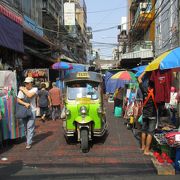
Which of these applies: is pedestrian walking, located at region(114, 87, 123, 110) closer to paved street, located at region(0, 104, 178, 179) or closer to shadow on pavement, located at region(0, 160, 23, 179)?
paved street, located at region(0, 104, 178, 179)

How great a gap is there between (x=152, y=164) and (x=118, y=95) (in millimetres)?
10942

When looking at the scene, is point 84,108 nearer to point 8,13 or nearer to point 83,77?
point 83,77

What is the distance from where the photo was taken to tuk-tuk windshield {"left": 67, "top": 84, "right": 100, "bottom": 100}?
1138cm

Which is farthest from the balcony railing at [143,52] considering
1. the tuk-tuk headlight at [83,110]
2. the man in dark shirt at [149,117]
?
the man in dark shirt at [149,117]

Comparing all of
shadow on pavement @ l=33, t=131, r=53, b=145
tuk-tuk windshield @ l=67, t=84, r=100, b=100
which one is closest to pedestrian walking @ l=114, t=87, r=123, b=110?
shadow on pavement @ l=33, t=131, r=53, b=145

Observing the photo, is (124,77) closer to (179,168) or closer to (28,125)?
(28,125)

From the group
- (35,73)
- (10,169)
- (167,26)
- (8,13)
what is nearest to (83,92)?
(10,169)

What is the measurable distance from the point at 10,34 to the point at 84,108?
4.99 metres

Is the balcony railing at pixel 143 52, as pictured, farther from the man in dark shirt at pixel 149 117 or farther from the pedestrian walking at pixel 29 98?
the man in dark shirt at pixel 149 117

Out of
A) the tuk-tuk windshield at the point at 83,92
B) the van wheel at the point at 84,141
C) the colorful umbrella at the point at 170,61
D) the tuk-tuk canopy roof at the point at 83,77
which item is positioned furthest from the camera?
the tuk-tuk canopy roof at the point at 83,77

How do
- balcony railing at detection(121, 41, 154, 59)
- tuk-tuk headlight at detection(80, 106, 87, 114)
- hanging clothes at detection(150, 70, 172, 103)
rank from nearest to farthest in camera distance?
hanging clothes at detection(150, 70, 172, 103)
tuk-tuk headlight at detection(80, 106, 87, 114)
balcony railing at detection(121, 41, 154, 59)

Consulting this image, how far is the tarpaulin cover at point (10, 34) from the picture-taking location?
13242 mm

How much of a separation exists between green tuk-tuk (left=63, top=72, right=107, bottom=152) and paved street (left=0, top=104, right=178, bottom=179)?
41 centimetres

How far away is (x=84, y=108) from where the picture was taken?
35.1 feet
